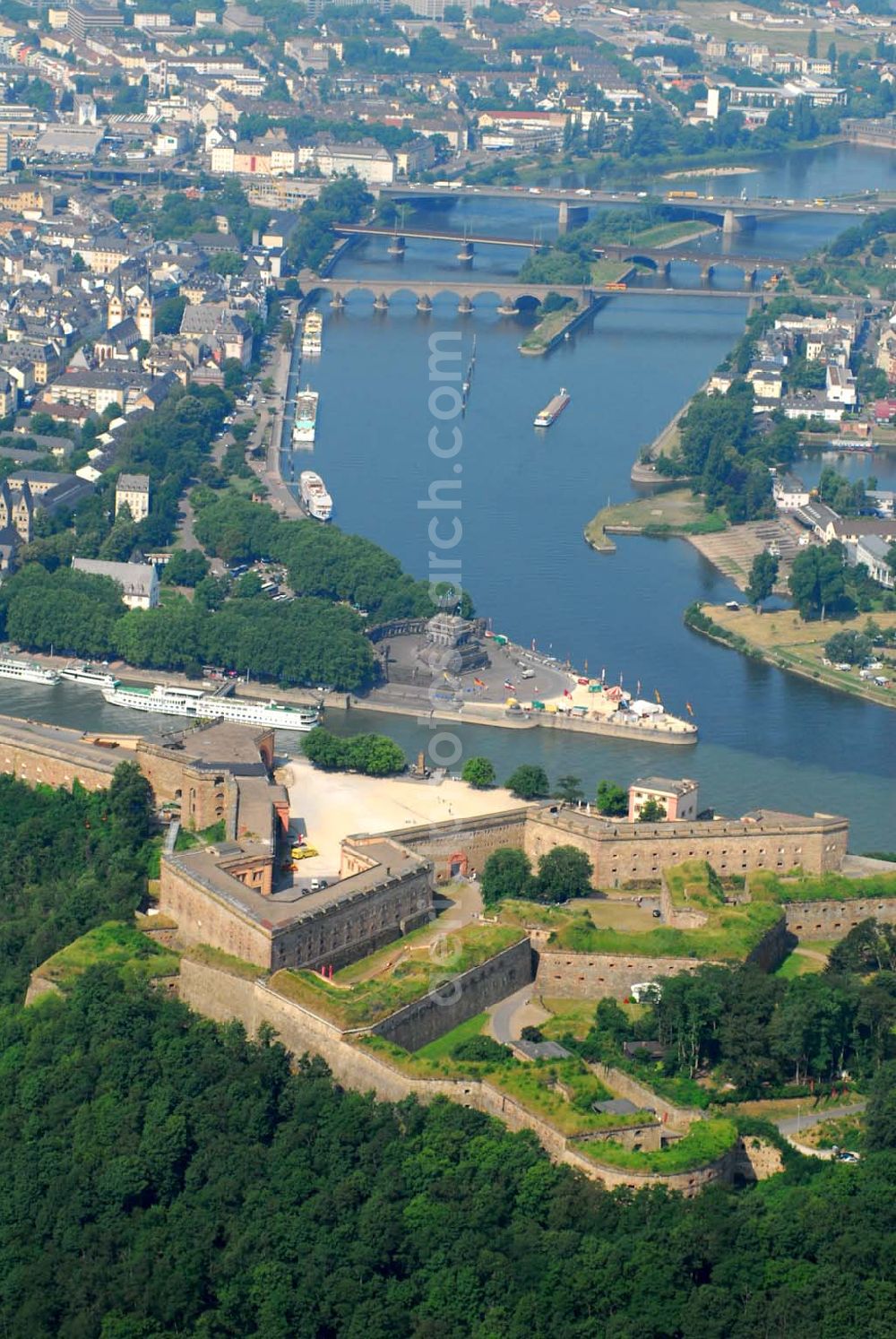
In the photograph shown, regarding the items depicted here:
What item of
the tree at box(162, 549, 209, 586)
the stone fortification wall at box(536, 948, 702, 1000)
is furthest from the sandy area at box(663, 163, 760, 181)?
the stone fortification wall at box(536, 948, 702, 1000)

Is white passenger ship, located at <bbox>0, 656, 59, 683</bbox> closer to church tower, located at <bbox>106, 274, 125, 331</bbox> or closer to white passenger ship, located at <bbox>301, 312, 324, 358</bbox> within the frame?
white passenger ship, located at <bbox>301, 312, 324, 358</bbox>

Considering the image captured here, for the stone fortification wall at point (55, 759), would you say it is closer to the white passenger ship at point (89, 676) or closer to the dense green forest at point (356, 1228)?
the white passenger ship at point (89, 676)

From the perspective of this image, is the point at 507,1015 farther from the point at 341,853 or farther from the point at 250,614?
the point at 250,614

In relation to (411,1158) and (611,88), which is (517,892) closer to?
(411,1158)

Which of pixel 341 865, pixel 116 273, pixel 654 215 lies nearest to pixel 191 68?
pixel 654 215

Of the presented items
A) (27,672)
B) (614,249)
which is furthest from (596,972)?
(614,249)

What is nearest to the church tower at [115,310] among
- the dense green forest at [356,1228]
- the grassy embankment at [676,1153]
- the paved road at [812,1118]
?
the dense green forest at [356,1228]
